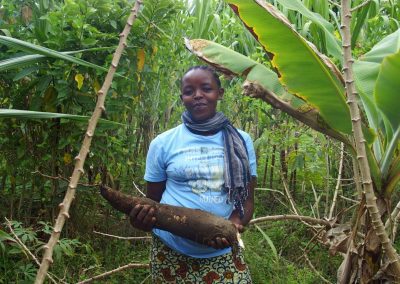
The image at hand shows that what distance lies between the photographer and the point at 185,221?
1909 millimetres

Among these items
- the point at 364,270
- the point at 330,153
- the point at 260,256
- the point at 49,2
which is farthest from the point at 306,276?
the point at 49,2

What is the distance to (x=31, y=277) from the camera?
2592mm

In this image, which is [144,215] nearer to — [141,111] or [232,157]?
[232,157]

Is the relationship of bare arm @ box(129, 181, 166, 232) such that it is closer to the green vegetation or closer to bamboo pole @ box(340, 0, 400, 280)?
the green vegetation

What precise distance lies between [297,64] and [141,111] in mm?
1915

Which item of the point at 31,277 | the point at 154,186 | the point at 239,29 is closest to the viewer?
the point at 154,186

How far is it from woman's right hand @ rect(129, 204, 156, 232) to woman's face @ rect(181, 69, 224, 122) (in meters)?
0.40

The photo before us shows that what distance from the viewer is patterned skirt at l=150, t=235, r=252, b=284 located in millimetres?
1979

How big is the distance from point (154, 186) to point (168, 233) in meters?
0.21

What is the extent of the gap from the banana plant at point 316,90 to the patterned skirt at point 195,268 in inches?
24.7

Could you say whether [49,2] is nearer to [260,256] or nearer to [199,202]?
[199,202]

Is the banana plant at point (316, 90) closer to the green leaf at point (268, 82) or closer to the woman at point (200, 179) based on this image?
the green leaf at point (268, 82)

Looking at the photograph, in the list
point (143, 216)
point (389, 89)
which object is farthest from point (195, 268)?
point (389, 89)

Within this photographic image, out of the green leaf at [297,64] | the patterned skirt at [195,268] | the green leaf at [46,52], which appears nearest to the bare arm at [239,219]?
the patterned skirt at [195,268]
